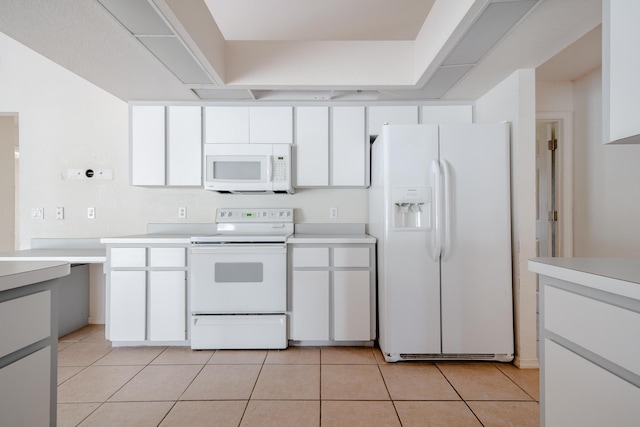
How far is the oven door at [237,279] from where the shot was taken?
255 cm

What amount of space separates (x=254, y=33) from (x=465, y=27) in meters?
1.90

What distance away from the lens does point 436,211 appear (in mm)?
2287

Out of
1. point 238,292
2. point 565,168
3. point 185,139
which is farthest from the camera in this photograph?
point 565,168

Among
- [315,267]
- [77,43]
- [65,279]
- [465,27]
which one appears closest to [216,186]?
[315,267]

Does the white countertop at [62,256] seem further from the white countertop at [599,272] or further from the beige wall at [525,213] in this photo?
the beige wall at [525,213]

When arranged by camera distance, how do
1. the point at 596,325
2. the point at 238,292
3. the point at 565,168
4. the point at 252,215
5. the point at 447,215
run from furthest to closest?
1. the point at 565,168
2. the point at 252,215
3. the point at 238,292
4. the point at 447,215
5. the point at 596,325

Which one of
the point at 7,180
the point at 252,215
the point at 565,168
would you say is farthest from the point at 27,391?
the point at 7,180

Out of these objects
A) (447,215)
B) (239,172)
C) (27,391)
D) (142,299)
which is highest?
(239,172)

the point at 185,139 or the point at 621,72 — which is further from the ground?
the point at 185,139

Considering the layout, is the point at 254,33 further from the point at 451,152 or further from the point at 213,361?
the point at 213,361

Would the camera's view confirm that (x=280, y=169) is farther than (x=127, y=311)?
Yes

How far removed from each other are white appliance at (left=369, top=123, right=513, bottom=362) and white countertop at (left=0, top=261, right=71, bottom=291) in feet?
6.17

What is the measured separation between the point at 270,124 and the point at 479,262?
2.12m

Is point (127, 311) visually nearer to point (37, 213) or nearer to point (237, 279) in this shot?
point (237, 279)
